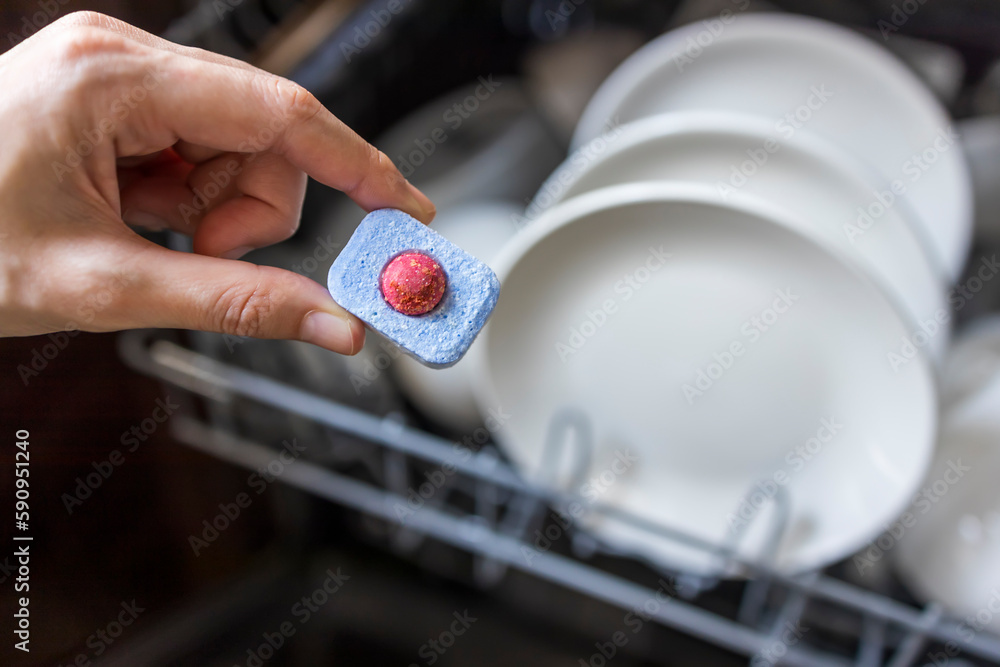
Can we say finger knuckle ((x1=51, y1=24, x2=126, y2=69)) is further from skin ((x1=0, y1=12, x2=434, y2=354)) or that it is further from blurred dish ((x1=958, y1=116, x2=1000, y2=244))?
blurred dish ((x1=958, y1=116, x2=1000, y2=244))

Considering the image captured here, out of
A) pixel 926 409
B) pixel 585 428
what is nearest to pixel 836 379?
pixel 926 409

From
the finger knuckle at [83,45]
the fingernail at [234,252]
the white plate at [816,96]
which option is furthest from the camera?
the white plate at [816,96]

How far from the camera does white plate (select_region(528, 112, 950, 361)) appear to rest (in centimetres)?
A: 47

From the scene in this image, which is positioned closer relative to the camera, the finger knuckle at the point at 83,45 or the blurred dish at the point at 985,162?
the finger knuckle at the point at 83,45

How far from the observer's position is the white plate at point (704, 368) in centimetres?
43

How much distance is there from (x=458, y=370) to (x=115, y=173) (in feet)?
0.94

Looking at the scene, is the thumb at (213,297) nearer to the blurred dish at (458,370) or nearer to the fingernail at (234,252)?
the fingernail at (234,252)

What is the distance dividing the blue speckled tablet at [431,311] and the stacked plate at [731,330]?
109 mm

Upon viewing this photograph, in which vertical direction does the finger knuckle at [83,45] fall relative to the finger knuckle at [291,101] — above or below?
above

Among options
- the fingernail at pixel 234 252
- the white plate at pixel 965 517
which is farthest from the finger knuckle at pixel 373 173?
the white plate at pixel 965 517

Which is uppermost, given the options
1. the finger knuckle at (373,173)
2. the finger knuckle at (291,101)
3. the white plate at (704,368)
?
the finger knuckle at (291,101)

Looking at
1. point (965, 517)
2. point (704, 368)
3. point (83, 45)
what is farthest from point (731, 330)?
point (83, 45)

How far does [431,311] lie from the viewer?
0.33 meters

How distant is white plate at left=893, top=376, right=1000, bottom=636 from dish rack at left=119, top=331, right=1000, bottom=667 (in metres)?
0.02
